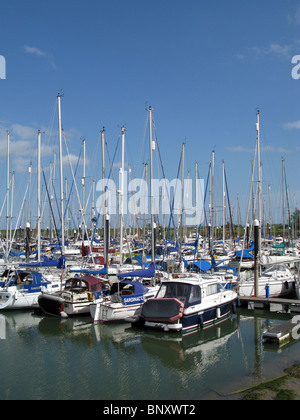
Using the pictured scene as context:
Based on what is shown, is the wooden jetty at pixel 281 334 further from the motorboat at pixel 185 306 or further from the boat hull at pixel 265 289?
the boat hull at pixel 265 289

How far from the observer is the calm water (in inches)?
501

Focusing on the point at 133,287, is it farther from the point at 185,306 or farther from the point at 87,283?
the point at 185,306

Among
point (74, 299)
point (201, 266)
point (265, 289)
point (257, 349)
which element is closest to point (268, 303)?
point (265, 289)

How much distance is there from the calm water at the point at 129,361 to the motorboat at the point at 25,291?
2450 millimetres

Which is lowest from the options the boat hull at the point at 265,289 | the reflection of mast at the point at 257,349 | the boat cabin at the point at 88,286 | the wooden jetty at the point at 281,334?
the reflection of mast at the point at 257,349

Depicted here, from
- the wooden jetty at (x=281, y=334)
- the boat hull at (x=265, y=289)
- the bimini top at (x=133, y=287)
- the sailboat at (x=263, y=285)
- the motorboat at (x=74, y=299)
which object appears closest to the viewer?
the wooden jetty at (x=281, y=334)

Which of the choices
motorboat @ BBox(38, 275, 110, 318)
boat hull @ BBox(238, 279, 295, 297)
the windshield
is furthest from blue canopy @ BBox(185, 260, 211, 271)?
the windshield

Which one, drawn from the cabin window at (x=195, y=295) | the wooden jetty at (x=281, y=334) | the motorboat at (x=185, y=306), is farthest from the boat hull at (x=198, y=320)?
the wooden jetty at (x=281, y=334)

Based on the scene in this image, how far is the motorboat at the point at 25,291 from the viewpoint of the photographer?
81.3ft

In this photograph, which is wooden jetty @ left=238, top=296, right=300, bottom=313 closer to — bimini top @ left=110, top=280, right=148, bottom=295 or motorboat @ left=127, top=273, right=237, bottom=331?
motorboat @ left=127, top=273, right=237, bottom=331

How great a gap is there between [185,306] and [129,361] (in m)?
4.79
